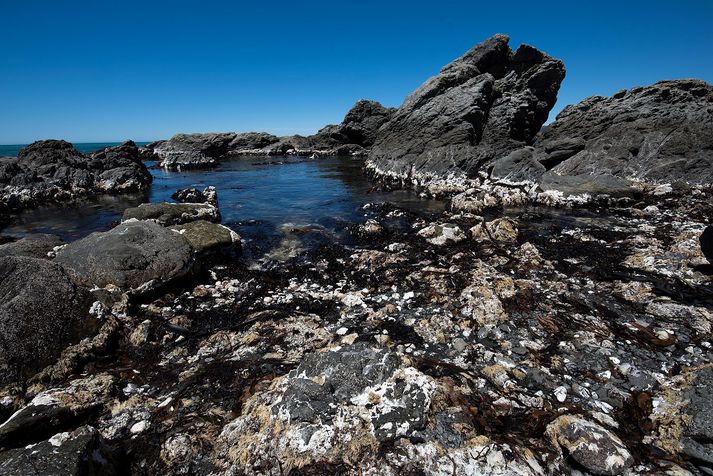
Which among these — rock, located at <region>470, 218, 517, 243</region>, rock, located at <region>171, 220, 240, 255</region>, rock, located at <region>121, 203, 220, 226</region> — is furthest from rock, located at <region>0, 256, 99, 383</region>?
rock, located at <region>470, 218, 517, 243</region>

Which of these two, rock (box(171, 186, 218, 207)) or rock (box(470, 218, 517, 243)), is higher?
rock (box(171, 186, 218, 207))

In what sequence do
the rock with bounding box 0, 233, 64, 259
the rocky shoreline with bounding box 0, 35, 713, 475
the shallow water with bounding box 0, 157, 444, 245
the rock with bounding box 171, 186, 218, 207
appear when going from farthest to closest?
the rock with bounding box 171, 186, 218, 207 < the shallow water with bounding box 0, 157, 444, 245 < the rock with bounding box 0, 233, 64, 259 < the rocky shoreline with bounding box 0, 35, 713, 475

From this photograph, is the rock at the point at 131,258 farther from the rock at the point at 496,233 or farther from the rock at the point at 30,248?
the rock at the point at 496,233

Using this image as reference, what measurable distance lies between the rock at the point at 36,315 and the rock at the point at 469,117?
2840 cm

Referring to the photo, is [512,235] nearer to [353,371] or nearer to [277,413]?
[353,371]

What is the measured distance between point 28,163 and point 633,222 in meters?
50.1

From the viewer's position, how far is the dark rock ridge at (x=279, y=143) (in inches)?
2581

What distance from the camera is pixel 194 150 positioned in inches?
2657

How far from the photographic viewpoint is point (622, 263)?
11203 mm

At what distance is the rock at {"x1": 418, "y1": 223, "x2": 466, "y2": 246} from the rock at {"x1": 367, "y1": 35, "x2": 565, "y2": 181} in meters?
17.7

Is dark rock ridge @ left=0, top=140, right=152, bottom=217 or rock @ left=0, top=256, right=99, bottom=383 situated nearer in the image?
rock @ left=0, top=256, right=99, bottom=383

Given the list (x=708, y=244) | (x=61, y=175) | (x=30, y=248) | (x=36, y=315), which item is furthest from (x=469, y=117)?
(x=61, y=175)

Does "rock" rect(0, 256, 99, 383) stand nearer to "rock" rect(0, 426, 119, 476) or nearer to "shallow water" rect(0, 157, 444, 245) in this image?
"rock" rect(0, 426, 119, 476)

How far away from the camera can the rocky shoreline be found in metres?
4.48
